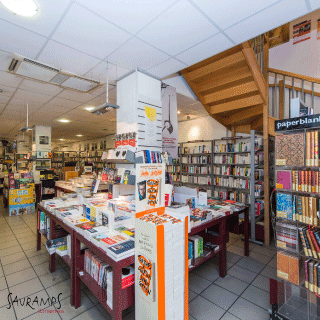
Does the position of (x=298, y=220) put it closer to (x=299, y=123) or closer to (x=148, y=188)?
(x=299, y=123)

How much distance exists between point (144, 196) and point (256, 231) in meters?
3.14

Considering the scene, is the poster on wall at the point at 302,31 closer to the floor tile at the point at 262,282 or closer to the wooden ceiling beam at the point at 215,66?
the wooden ceiling beam at the point at 215,66

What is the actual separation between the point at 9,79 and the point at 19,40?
59.8 inches

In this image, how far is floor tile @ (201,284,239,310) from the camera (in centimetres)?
218

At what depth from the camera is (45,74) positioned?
3.05 metres

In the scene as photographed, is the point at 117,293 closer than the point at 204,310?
Yes

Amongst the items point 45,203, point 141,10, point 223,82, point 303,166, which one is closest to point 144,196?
point 303,166

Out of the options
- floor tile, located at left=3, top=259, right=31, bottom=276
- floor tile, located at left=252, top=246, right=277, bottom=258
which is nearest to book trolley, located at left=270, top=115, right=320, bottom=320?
floor tile, located at left=252, top=246, right=277, bottom=258

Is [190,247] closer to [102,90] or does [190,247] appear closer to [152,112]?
[152,112]

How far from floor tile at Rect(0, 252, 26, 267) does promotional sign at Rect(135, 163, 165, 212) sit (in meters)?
2.75

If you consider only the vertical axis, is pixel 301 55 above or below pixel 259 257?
above

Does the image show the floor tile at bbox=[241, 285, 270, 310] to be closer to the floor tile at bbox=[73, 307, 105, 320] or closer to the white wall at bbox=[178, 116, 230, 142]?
the floor tile at bbox=[73, 307, 105, 320]

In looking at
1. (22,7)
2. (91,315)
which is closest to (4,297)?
(91,315)

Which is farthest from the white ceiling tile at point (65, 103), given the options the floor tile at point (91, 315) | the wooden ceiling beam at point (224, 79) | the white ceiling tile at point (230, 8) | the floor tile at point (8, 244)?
the floor tile at point (91, 315)
